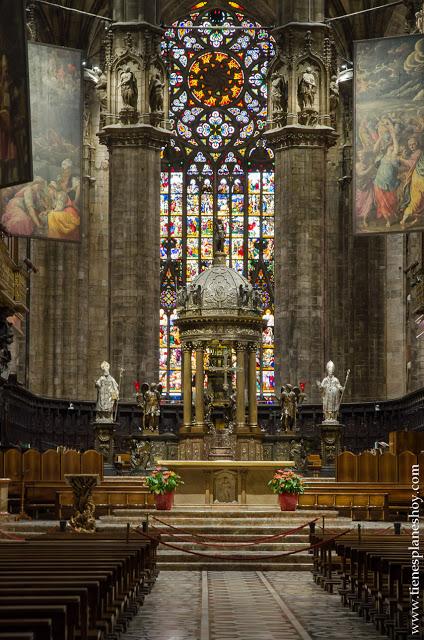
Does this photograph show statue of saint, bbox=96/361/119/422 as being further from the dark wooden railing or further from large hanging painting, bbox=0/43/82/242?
large hanging painting, bbox=0/43/82/242

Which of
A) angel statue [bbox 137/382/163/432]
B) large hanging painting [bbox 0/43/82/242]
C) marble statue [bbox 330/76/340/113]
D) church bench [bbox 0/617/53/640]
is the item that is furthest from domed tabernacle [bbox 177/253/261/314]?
church bench [bbox 0/617/53/640]

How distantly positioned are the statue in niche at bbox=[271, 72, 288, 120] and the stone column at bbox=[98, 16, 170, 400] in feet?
11.0

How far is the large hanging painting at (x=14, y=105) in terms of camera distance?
2345 cm

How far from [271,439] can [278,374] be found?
4.52 m

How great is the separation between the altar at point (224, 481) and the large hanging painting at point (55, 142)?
29.0ft

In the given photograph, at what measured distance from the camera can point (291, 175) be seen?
137ft

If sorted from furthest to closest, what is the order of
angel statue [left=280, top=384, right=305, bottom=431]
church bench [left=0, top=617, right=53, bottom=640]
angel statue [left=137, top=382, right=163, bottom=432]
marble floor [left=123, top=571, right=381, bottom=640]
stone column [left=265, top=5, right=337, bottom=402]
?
stone column [left=265, top=5, right=337, bottom=402] < angel statue [left=280, top=384, right=305, bottom=431] < angel statue [left=137, top=382, right=163, bottom=432] < marble floor [left=123, top=571, right=381, bottom=640] < church bench [left=0, top=617, right=53, bottom=640]

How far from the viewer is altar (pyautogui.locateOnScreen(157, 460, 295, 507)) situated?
87.0 feet

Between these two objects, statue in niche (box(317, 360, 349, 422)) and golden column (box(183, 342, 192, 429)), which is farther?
statue in niche (box(317, 360, 349, 422))

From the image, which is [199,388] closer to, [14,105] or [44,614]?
[14,105]

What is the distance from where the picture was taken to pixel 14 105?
80.0 feet

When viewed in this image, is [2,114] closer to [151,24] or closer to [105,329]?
[151,24]

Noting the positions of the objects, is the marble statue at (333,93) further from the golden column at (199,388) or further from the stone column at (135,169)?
the golden column at (199,388)

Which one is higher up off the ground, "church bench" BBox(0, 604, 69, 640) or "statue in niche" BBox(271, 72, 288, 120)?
"statue in niche" BBox(271, 72, 288, 120)
